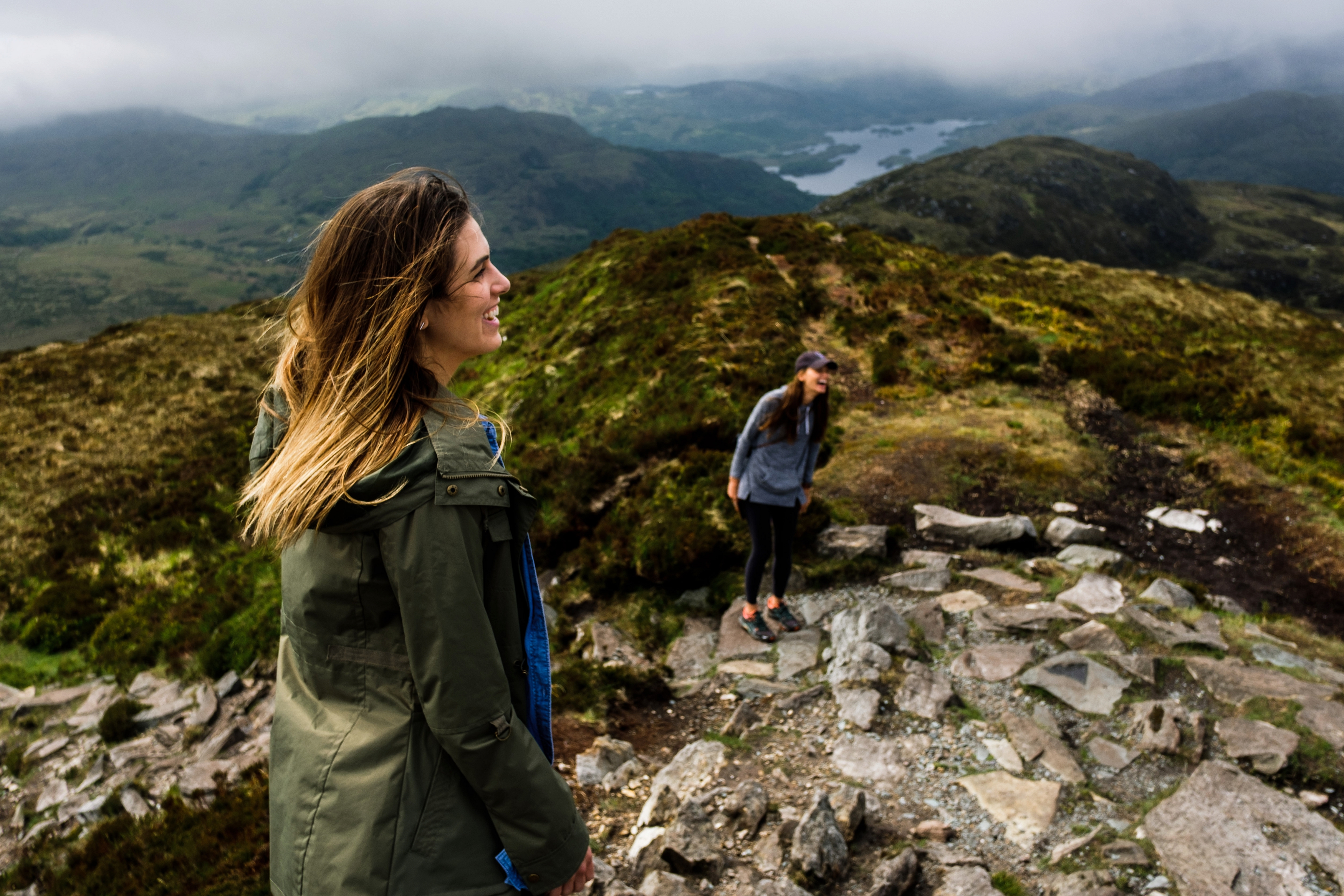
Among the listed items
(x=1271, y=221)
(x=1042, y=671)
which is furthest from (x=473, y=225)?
(x=1271, y=221)

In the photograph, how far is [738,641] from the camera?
899 cm

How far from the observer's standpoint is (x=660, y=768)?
6652 mm

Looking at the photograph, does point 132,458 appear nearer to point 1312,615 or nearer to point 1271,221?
point 1312,615

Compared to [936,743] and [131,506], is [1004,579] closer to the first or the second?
[936,743]

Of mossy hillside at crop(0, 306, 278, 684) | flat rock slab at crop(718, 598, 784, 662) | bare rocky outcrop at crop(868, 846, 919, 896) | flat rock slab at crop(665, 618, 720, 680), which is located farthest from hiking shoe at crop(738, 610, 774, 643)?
mossy hillside at crop(0, 306, 278, 684)

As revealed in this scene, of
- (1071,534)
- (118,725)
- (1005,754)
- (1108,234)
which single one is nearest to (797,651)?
(1005,754)

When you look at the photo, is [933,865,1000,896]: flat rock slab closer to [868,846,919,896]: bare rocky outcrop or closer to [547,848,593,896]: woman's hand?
[868,846,919,896]: bare rocky outcrop

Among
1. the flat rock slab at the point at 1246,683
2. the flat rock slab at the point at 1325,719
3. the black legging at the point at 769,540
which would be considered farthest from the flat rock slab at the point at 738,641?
the flat rock slab at the point at 1325,719

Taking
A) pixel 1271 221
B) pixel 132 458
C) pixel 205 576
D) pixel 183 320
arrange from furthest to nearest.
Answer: pixel 1271 221 → pixel 183 320 → pixel 132 458 → pixel 205 576

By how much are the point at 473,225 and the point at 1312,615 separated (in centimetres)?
1250

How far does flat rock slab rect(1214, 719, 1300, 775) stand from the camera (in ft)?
18.8

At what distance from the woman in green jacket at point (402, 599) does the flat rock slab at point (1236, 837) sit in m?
4.81

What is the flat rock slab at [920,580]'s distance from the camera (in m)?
9.45

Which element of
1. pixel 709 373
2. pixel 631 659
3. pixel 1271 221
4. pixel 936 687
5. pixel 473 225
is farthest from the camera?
pixel 1271 221
